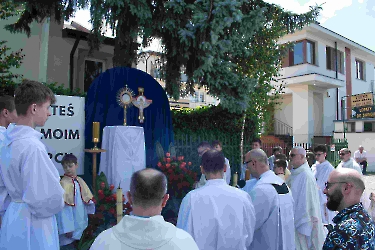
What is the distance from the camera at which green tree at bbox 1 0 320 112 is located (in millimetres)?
7891

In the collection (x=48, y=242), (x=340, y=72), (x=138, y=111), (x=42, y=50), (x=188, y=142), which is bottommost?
(x=48, y=242)

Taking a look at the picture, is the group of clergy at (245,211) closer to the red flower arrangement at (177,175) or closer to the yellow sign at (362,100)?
the red flower arrangement at (177,175)

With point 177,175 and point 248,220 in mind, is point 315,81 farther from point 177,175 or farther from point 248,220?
point 248,220

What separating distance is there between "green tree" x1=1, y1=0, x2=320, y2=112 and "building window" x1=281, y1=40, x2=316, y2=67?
43.9 ft

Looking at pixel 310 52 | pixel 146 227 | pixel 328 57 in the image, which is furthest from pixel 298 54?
pixel 146 227

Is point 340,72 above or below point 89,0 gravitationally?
above

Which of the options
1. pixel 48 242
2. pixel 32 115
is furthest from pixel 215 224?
pixel 32 115

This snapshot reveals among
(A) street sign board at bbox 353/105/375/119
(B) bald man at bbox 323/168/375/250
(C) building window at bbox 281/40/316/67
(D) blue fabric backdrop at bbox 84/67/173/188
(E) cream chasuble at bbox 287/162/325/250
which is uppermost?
(C) building window at bbox 281/40/316/67

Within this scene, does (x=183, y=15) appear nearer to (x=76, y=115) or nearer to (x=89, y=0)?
(x=89, y=0)

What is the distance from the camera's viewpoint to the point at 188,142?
383 inches

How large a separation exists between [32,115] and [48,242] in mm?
957

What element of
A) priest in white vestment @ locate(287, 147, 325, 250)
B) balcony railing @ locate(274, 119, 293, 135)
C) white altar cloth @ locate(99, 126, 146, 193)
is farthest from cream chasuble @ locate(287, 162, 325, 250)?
balcony railing @ locate(274, 119, 293, 135)

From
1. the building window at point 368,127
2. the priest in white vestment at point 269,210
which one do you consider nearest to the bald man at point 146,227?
the priest in white vestment at point 269,210

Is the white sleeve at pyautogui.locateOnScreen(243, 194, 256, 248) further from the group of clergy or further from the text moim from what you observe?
the text moim
